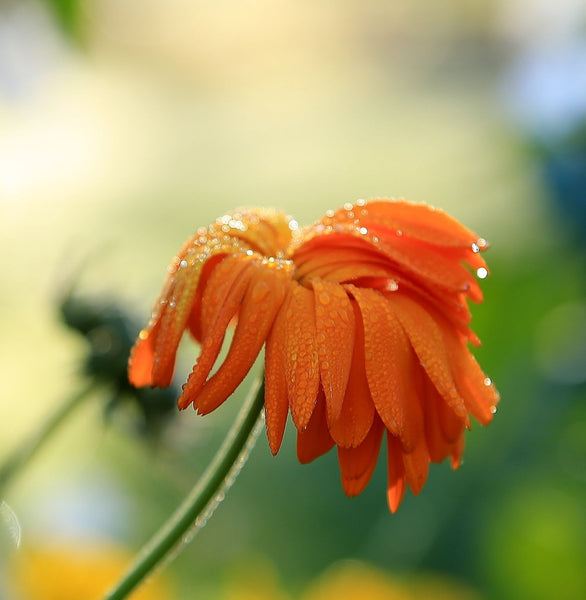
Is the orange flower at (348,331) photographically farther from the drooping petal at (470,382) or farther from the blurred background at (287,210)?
the blurred background at (287,210)

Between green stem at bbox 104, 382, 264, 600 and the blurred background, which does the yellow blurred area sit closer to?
the blurred background

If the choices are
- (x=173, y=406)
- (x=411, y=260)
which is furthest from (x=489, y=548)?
(x=411, y=260)

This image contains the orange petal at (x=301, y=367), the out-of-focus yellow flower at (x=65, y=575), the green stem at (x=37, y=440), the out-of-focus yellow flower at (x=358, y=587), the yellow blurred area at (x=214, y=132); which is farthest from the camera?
the yellow blurred area at (x=214, y=132)

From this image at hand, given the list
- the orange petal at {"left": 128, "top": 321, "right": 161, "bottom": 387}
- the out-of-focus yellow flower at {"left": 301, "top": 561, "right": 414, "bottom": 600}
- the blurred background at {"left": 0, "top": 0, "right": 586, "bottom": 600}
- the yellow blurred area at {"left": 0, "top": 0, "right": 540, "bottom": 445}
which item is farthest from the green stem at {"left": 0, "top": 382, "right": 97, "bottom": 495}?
the yellow blurred area at {"left": 0, "top": 0, "right": 540, "bottom": 445}

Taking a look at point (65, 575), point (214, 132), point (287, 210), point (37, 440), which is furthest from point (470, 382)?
point (214, 132)

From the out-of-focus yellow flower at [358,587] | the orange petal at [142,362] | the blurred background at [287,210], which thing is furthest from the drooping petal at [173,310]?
the out-of-focus yellow flower at [358,587]
